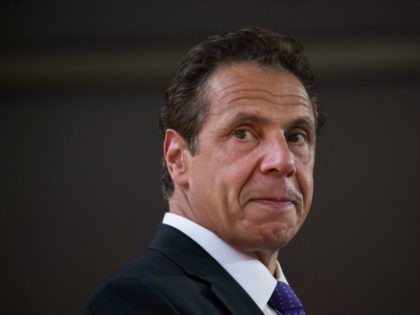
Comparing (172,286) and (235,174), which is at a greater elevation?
(235,174)

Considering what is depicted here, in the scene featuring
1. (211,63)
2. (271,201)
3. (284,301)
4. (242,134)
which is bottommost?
(284,301)

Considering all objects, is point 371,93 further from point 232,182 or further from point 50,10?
point 232,182

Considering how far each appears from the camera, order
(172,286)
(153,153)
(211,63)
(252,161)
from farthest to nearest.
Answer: (153,153), (211,63), (252,161), (172,286)

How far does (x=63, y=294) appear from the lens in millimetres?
2529

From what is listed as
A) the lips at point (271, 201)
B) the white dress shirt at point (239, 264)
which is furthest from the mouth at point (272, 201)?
the white dress shirt at point (239, 264)

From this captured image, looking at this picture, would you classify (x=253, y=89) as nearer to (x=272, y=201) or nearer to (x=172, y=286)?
(x=272, y=201)

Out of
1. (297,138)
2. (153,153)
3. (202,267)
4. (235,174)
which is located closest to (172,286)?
(202,267)

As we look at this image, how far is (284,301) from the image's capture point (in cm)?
133

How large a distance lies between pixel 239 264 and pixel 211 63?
371 millimetres

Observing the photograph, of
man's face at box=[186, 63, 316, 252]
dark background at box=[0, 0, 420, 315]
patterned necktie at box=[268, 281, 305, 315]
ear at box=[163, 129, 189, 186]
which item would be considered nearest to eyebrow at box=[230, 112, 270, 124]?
man's face at box=[186, 63, 316, 252]

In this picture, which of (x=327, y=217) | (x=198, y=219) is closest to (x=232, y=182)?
(x=198, y=219)

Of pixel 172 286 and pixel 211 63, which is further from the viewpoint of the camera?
pixel 211 63

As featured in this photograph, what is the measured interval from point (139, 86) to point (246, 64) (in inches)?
48.2

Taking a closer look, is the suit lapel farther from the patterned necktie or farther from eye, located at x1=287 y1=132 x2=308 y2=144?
eye, located at x1=287 y1=132 x2=308 y2=144
